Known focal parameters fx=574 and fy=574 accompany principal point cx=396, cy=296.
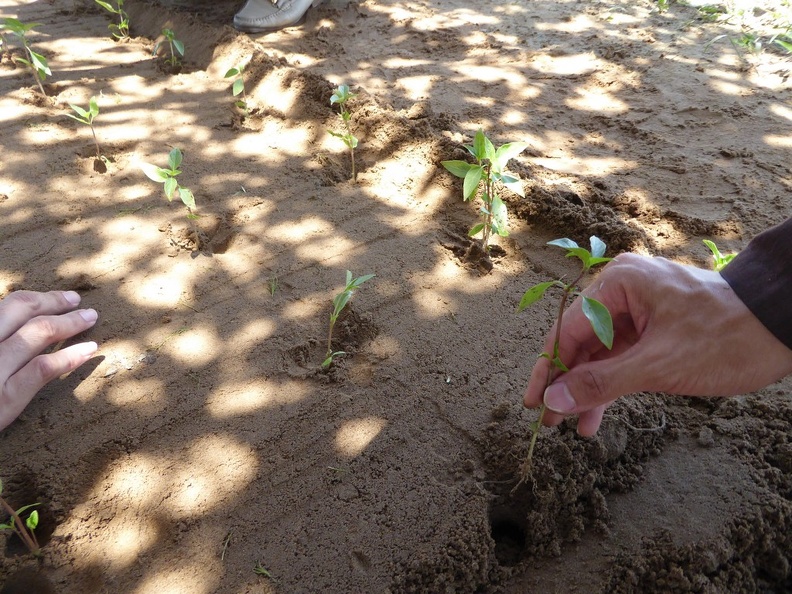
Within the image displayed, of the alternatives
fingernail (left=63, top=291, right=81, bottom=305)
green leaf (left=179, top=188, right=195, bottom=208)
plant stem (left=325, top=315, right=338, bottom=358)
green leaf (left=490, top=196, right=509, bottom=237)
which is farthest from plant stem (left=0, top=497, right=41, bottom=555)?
green leaf (left=490, top=196, right=509, bottom=237)

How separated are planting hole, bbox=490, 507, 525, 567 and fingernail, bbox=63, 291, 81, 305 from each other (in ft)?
5.60

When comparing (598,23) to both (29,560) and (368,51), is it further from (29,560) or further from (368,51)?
(29,560)

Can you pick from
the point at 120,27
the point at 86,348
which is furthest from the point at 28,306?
the point at 120,27

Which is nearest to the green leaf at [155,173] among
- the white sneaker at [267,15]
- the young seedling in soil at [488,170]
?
the young seedling in soil at [488,170]

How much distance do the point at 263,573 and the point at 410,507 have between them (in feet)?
1.41

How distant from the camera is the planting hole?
166 cm

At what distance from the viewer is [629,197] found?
2729 mm

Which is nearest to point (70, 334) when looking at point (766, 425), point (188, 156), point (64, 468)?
point (64, 468)

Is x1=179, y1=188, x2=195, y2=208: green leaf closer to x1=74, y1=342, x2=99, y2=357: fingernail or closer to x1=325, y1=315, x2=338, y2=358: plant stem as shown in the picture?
x1=74, y1=342, x2=99, y2=357: fingernail

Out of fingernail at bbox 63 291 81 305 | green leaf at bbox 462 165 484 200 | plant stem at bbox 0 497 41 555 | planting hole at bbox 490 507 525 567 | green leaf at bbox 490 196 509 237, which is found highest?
green leaf at bbox 462 165 484 200

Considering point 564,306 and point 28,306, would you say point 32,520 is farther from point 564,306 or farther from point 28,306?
point 564,306

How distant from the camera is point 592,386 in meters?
1.33

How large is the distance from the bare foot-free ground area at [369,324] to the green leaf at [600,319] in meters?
0.52

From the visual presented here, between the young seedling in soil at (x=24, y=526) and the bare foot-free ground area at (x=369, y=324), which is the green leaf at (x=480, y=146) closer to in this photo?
the bare foot-free ground area at (x=369, y=324)
